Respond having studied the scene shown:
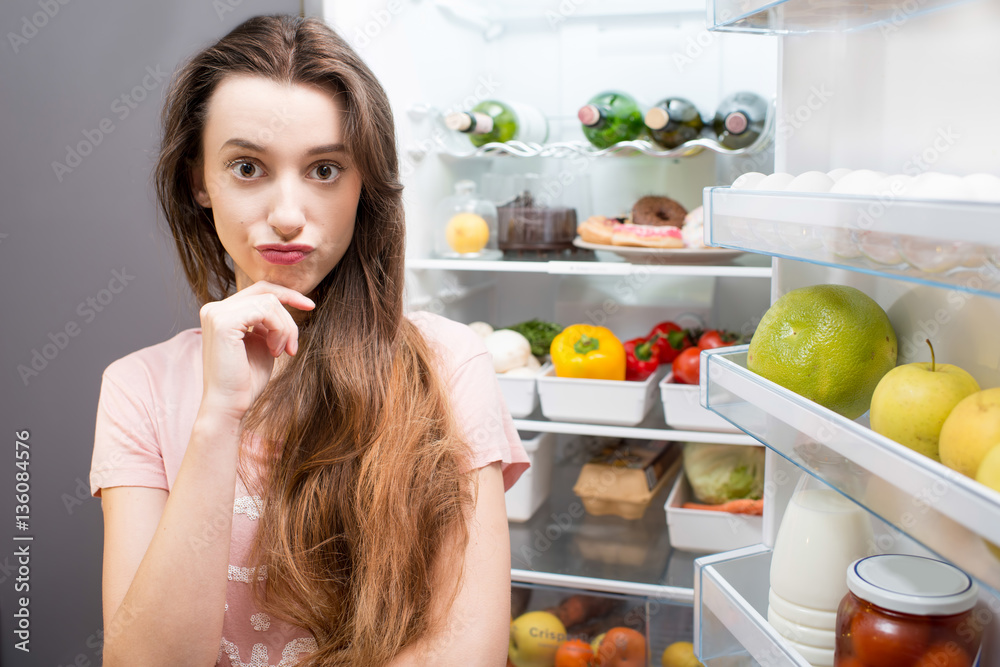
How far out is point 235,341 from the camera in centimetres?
84

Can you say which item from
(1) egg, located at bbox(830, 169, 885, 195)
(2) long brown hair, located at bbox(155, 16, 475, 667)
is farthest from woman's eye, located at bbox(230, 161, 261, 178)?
(1) egg, located at bbox(830, 169, 885, 195)

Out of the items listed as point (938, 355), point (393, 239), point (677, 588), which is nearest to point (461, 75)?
point (393, 239)

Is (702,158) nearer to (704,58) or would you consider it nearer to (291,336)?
(704,58)

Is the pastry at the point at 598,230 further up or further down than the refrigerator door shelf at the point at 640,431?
further up

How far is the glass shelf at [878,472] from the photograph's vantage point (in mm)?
432

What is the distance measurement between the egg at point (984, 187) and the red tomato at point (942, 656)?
334 mm

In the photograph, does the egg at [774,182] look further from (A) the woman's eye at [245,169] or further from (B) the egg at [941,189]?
(A) the woman's eye at [245,169]

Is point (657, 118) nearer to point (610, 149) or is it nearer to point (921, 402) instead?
point (610, 149)

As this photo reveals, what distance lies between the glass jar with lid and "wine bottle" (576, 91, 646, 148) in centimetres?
32

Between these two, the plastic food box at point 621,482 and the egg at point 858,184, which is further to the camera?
the plastic food box at point 621,482

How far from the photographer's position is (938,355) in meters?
0.68

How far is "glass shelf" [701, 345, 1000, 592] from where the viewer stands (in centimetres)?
43

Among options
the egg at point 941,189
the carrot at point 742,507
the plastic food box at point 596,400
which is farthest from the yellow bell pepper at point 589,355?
the egg at point 941,189

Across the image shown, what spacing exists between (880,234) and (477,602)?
63 cm
